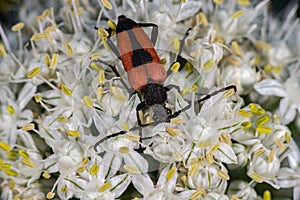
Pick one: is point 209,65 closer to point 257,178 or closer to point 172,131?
point 172,131

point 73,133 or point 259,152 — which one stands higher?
point 73,133

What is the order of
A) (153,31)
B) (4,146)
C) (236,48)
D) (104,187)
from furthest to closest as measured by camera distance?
(236,48) < (153,31) < (4,146) < (104,187)

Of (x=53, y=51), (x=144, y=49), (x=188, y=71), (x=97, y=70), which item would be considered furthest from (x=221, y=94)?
(x=53, y=51)

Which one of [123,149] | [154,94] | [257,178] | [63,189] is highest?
[154,94]

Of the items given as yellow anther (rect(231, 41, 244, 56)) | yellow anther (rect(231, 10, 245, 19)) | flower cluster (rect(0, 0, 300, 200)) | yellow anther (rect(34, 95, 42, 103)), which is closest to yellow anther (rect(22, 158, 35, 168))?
flower cluster (rect(0, 0, 300, 200))

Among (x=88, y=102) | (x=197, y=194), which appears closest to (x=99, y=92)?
(x=88, y=102)

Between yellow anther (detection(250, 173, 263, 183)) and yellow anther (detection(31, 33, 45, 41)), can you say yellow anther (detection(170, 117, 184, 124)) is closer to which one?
yellow anther (detection(250, 173, 263, 183))

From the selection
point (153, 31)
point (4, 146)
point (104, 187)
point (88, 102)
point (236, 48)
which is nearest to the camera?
point (104, 187)
